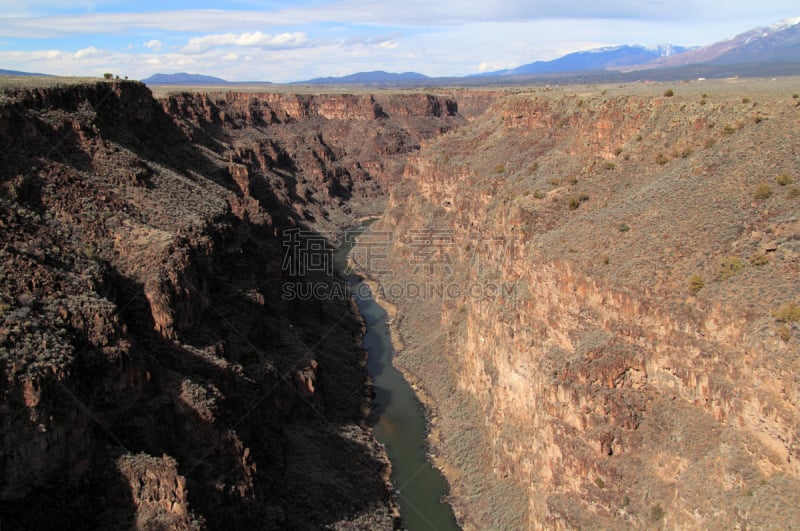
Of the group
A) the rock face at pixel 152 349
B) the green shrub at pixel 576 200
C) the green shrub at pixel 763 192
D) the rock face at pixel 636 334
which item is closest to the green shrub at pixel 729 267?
the rock face at pixel 636 334

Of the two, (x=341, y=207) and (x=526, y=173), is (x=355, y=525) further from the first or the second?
(x=341, y=207)

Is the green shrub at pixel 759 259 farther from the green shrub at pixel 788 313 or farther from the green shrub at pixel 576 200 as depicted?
the green shrub at pixel 576 200

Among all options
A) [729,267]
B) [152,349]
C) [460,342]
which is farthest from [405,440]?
[729,267]

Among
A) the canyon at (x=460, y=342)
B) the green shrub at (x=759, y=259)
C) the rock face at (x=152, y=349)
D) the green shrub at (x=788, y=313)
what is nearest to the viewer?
the rock face at (x=152, y=349)

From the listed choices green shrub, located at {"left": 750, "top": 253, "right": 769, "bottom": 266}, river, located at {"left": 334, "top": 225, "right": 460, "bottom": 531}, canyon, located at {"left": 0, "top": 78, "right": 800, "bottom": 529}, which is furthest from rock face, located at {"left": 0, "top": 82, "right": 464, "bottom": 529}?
green shrub, located at {"left": 750, "top": 253, "right": 769, "bottom": 266}

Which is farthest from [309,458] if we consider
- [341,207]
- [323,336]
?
[341,207]

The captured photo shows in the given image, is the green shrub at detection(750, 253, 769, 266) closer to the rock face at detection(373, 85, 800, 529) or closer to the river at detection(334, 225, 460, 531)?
the rock face at detection(373, 85, 800, 529)

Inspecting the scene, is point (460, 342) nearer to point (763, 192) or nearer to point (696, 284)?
point (696, 284)
